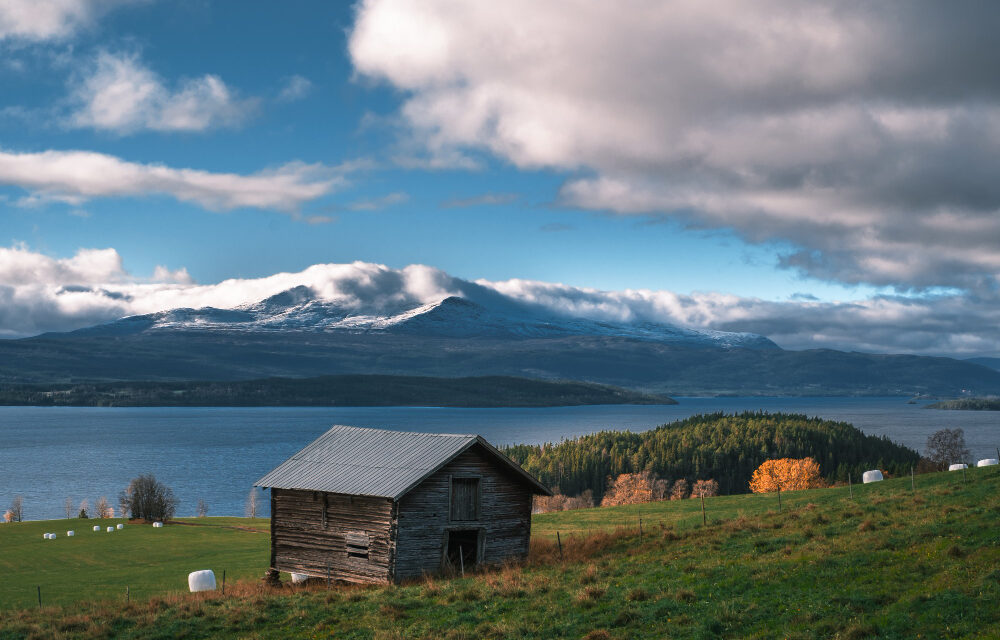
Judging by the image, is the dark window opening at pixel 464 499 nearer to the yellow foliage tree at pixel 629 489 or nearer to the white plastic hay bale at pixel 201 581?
the white plastic hay bale at pixel 201 581

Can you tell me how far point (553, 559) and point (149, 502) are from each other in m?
77.4

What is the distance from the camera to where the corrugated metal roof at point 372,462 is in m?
39.2

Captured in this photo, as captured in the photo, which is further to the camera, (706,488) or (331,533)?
(706,488)

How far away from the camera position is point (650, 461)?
16975 centimetres

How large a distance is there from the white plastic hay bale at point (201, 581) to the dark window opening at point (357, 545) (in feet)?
32.7

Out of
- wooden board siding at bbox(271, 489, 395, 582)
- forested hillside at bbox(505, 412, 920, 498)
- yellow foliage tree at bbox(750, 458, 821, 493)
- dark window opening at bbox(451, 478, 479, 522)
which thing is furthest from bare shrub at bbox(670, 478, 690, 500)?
wooden board siding at bbox(271, 489, 395, 582)

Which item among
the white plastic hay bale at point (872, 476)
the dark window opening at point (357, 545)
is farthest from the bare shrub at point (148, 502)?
the white plastic hay bale at point (872, 476)

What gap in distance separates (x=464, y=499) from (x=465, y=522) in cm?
116

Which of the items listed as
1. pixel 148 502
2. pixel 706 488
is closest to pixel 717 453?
pixel 706 488

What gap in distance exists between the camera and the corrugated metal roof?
39.2m

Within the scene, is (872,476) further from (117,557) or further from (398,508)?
(117,557)

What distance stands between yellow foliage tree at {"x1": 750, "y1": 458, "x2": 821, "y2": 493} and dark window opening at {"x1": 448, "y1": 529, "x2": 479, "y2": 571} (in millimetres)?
102505

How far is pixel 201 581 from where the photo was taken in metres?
44.4

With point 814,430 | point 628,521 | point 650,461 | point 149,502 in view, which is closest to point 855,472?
point 814,430
